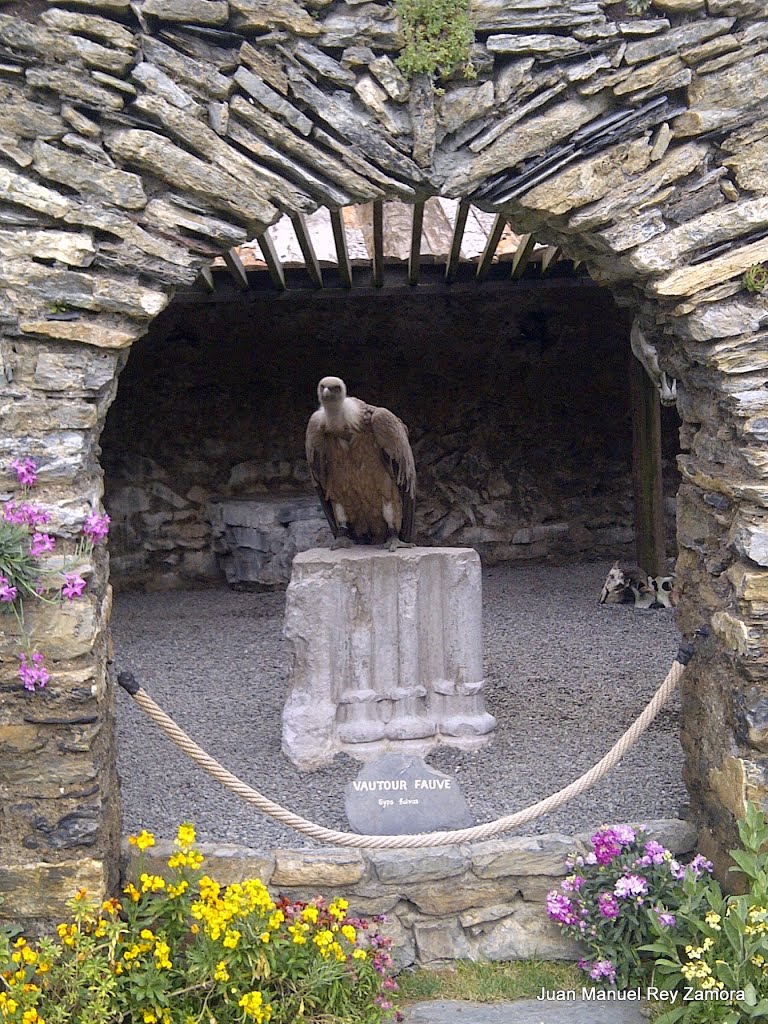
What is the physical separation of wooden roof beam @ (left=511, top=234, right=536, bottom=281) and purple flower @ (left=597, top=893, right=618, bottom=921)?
2.90m

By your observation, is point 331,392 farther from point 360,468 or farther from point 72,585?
point 72,585

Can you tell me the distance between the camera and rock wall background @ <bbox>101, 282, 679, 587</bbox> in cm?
823

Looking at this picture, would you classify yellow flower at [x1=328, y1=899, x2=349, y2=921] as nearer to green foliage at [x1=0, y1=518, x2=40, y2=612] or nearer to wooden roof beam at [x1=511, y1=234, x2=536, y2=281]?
green foliage at [x1=0, y1=518, x2=40, y2=612]

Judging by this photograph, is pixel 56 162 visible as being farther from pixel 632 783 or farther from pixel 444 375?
pixel 444 375

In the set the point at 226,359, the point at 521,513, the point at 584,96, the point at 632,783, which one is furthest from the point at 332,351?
the point at 584,96

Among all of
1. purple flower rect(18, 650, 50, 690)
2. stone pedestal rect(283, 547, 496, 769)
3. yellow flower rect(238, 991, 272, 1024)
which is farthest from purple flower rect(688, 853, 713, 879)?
purple flower rect(18, 650, 50, 690)

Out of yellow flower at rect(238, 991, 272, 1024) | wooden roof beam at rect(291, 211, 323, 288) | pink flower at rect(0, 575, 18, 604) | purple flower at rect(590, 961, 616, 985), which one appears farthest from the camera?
wooden roof beam at rect(291, 211, 323, 288)

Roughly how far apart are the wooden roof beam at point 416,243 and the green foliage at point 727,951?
9.15 feet

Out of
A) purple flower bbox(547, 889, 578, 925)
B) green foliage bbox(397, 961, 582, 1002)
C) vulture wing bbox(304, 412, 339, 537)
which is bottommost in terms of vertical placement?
green foliage bbox(397, 961, 582, 1002)

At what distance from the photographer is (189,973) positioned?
105 inches

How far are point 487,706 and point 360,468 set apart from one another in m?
1.51

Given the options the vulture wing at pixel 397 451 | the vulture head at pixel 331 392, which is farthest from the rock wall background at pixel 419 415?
the vulture head at pixel 331 392

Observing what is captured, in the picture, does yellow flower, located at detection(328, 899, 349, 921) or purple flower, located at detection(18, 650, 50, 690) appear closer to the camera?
purple flower, located at detection(18, 650, 50, 690)

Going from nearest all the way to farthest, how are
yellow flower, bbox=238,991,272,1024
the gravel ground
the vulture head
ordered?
yellow flower, bbox=238,991,272,1024
the gravel ground
the vulture head
